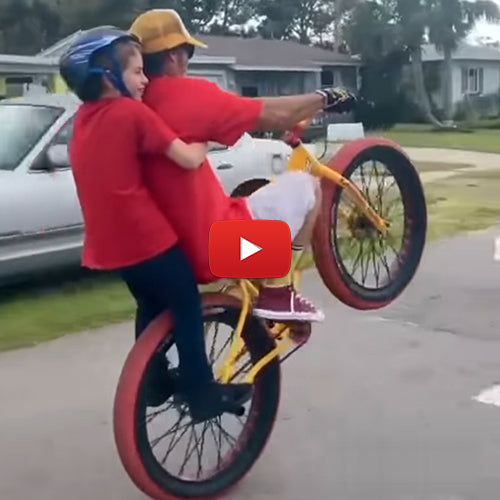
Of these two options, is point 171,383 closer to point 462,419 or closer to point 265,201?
point 265,201

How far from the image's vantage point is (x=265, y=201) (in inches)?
177

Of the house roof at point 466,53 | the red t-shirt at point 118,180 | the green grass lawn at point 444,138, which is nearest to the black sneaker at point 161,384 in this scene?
the red t-shirt at point 118,180

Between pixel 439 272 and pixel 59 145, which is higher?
pixel 59 145

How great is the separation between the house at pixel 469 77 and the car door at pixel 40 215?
47697mm

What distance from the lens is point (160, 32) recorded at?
13.7 ft

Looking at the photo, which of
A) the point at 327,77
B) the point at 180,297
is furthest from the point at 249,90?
the point at 180,297

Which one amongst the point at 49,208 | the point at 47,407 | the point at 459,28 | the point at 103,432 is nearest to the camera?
the point at 103,432

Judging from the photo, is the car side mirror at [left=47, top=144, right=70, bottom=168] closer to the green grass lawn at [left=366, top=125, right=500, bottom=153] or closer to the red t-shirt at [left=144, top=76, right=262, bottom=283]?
the red t-shirt at [left=144, top=76, right=262, bottom=283]

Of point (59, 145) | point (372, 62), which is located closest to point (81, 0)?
point (372, 62)

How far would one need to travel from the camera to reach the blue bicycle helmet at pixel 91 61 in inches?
158

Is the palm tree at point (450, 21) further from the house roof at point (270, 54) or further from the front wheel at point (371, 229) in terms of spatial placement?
the front wheel at point (371, 229)

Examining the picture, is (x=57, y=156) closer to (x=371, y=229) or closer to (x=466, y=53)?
(x=371, y=229)

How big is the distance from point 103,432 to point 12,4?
44223 millimetres

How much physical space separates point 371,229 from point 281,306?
731 millimetres
